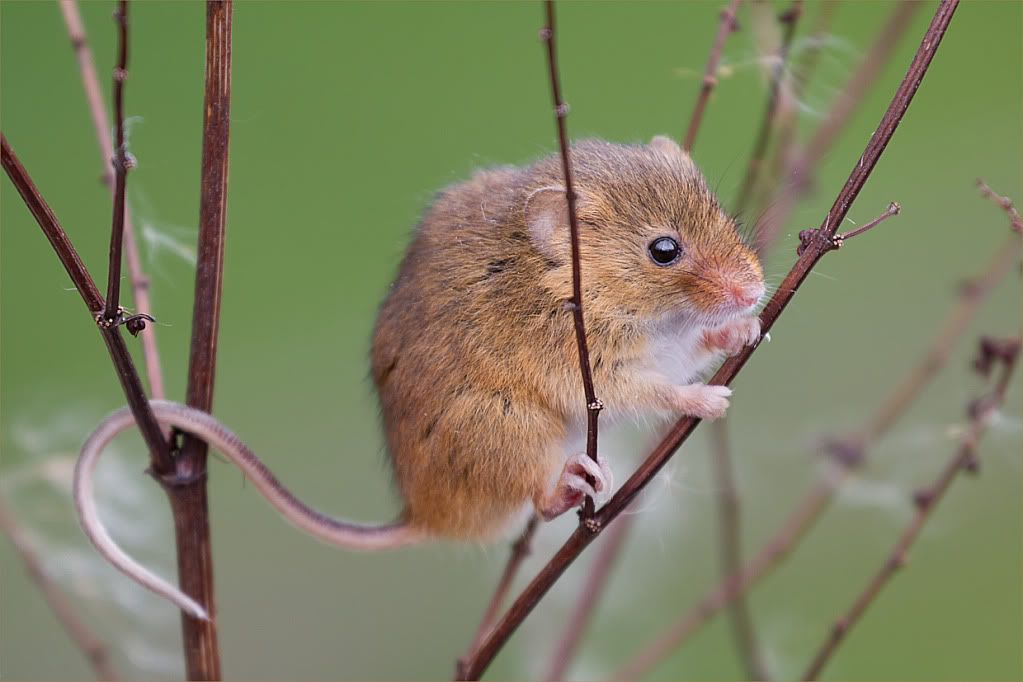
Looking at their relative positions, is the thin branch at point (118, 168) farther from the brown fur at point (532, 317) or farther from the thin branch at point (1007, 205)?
the thin branch at point (1007, 205)

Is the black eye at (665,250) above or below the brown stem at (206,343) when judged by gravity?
above

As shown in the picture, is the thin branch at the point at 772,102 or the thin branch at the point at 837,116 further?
the thin branch at the point at 837,116

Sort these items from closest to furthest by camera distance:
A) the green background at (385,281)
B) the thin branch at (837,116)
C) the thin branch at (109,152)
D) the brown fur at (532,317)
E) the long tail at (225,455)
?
the long tail at (225,455) < the thin branch at (109,152) < the brown fur at (532,317) < the thin branch at (837,116) < the green background at (385,281)

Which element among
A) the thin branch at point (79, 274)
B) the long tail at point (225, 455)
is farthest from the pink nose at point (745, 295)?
the thin branch at point (79, 274)

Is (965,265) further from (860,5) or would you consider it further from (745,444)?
(745,444)

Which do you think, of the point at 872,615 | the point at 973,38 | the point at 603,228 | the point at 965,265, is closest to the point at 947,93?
the point at 973,38

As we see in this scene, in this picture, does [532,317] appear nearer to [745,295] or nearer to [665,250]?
[665,250]
